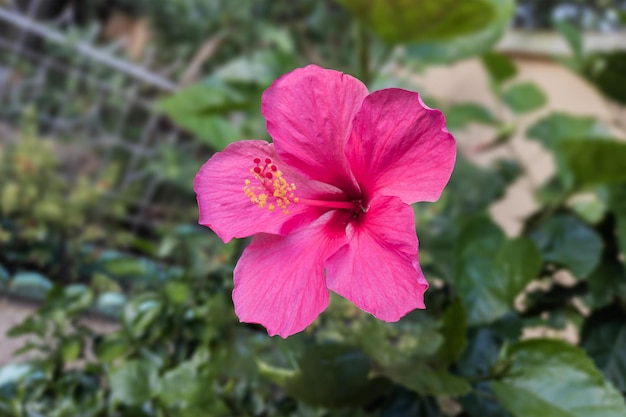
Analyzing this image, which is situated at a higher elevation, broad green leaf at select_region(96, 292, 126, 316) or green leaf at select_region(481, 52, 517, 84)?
green leaf at select_region(481, 52, 517, 84)

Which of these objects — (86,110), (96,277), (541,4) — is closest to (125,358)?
(96,277)

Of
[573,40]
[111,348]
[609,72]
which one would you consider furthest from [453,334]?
[573,40]

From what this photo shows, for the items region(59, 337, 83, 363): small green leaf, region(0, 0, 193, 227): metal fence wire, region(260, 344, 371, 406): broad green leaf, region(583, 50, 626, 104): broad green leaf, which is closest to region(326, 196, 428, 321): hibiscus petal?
region(260, 344, 371, 406): broad green leaf

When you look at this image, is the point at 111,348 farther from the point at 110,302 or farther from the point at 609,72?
the point at 609,72

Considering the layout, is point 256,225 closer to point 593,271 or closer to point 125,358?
point 125,358

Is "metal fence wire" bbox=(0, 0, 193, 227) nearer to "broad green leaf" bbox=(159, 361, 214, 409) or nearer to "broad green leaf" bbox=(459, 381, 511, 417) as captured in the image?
"broad green leaf" bbox=(159, 361, 214, 409)

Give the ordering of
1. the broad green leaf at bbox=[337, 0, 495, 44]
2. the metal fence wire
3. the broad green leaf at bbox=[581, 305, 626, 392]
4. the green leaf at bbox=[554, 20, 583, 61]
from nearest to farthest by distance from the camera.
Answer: the broad green leaf at bbox=[581, 305, 626, 392]
the broad green leaf at bbox=[337, 0, 495, 44]
the green leaf at bbox=[554, 20, 583, 61]
the metal fence wire

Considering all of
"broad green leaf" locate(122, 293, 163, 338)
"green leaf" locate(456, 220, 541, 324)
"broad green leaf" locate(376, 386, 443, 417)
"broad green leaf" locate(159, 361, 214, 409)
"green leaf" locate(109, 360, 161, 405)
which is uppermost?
"green leaf" locate(456, 220, 541, 324)
